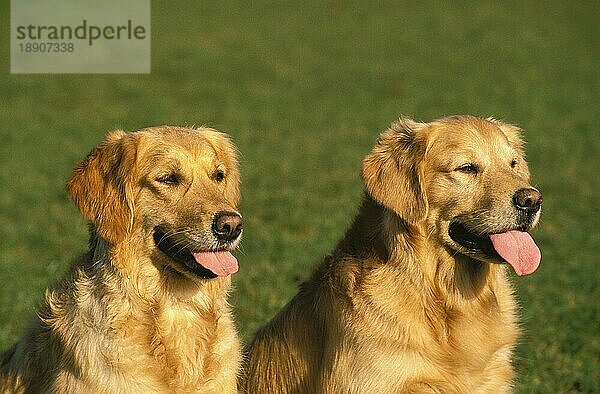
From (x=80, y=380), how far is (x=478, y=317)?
2.46 metres

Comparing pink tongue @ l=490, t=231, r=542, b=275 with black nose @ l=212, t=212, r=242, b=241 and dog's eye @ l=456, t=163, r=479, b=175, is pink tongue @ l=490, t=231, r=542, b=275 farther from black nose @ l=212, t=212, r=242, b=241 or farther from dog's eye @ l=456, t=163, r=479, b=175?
black nose @ l=212, t=212, r=242, b=241

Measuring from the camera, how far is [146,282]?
19.4ft

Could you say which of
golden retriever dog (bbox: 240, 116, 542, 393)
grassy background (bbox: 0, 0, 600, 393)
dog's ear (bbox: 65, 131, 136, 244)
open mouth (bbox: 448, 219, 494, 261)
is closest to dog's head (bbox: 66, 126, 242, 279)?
dog's ear (bbox: 65, 131, 136, 244)

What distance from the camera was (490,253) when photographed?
596 cm

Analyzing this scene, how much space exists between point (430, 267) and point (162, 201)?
170 centimetres

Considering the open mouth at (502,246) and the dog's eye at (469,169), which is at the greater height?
the dog's eye at (469,169)

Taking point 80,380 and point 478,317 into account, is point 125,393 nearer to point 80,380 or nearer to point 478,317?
point 80,380

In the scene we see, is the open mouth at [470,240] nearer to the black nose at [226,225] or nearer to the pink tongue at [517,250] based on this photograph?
the pink tongue at [517,250]

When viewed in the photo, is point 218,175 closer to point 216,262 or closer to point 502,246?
point 216,262

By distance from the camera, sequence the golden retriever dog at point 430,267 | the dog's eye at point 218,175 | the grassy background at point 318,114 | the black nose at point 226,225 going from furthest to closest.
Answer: the grassy background at point 318,114 < the dog's eye at point 218,175 < the golden retriever dog at point 430,267 < the black nose at point 226,225

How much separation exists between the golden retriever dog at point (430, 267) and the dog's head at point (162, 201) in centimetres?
87

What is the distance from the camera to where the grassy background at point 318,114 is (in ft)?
34.0

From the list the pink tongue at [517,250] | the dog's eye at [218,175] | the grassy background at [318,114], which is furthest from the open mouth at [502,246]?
the grassy background at [318,114]

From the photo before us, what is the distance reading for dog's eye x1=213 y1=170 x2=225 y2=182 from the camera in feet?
20.5
